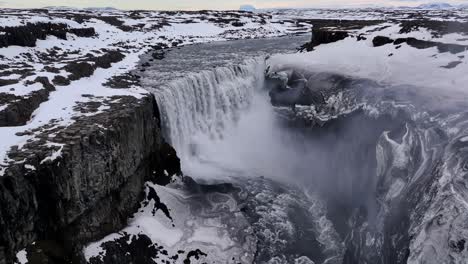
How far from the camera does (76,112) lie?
1631 centimetres

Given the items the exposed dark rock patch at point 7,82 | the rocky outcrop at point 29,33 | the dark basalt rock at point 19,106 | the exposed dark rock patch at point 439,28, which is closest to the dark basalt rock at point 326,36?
the exposed dark rock patch at point 439,28

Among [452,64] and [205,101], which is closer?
[452,64]

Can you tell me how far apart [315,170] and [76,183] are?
504 inches

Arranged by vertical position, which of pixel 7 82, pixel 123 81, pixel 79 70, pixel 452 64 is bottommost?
pixel 123 81

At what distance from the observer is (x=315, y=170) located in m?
21.5

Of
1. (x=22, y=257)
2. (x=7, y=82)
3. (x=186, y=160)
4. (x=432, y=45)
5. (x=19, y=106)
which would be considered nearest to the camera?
(x=22, y=257)

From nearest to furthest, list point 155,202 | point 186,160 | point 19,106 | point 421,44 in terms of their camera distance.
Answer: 1. point 19,106
2. point 155,202
3. point 186,160
4. point 421,44

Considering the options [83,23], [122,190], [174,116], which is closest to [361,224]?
[122,190]

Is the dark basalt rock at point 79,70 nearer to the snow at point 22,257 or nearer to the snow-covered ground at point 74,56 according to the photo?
the snow-covered ground at point 74,56

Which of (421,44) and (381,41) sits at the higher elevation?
(421,44)

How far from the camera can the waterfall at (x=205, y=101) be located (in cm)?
2186

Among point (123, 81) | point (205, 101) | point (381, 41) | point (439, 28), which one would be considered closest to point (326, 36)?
point (381, 41)

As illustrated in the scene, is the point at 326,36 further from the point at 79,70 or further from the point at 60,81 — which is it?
the point at 60,81

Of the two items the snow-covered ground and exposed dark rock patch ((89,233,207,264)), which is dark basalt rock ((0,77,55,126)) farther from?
exposed dark rock patch ((89,233,207,264))
